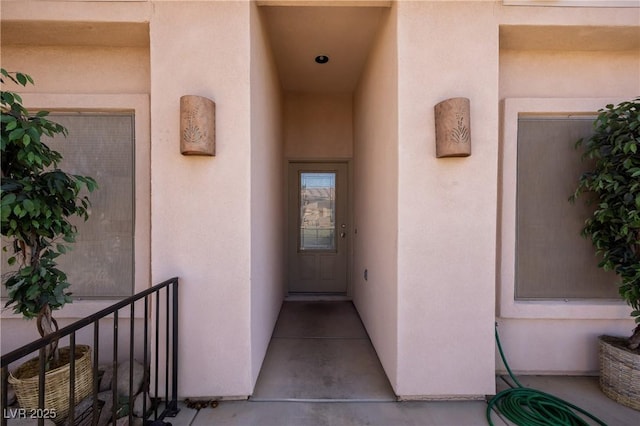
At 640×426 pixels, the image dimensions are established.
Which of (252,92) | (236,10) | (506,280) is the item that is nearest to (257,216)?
(252,92)

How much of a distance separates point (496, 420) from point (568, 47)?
9.45 feet

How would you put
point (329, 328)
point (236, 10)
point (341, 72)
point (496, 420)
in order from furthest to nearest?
1. point (341, 72)
2. point (329, 328)
3. point (236, 10)
4. point (496, 420)

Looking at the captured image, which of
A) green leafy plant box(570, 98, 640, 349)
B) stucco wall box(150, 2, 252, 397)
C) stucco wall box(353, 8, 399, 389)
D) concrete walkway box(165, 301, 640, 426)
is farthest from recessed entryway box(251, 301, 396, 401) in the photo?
green leafy plant box(570, 98, 640, 349)

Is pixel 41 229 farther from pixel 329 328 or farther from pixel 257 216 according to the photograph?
pixel 329 328

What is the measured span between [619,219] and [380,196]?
1.67 metres

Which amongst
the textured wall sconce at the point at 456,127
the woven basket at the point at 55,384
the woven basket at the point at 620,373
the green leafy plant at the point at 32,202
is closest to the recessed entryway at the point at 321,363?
the woven basket at the point at 55,384

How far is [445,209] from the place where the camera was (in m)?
1.96

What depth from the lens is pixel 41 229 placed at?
5.10 ft

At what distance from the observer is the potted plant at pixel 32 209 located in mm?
1388

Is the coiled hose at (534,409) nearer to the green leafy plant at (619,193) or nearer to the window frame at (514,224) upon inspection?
the window frame at (514,224)

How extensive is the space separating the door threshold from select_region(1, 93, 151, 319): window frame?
6.80 ft

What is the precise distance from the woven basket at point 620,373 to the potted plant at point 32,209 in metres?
3.65

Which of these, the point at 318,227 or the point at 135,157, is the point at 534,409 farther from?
the point at 135,157

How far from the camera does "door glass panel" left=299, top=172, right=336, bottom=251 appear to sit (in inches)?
164
